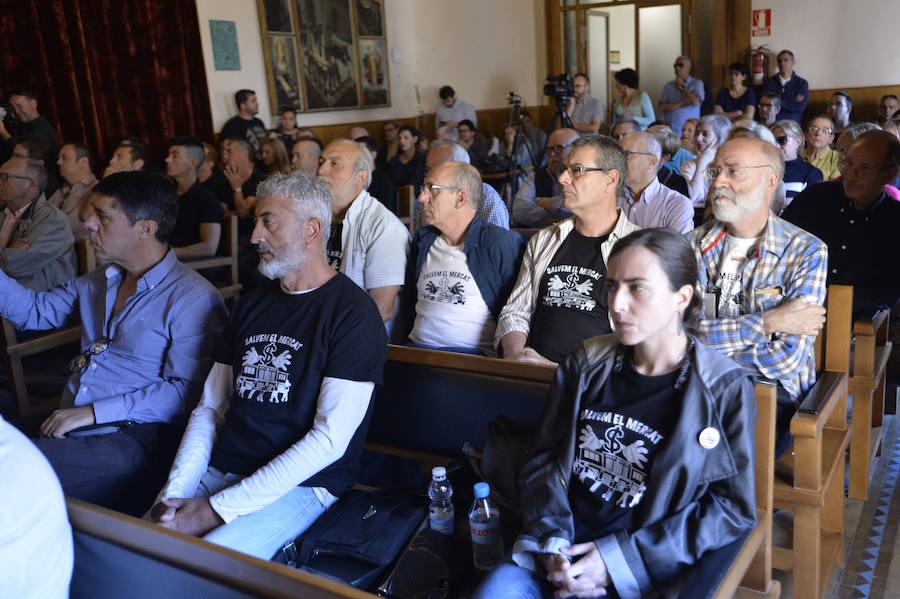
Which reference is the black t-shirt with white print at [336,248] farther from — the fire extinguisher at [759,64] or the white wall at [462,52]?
the fire extinguisher at [759,64]

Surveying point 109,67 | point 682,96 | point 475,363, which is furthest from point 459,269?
point 682,96

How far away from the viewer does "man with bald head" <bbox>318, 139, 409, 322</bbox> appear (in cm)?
288

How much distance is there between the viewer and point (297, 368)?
1.86 m

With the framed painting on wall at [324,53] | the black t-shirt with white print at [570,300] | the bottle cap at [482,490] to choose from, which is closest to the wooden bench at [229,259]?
the black t-shirt with white print at [570,300]

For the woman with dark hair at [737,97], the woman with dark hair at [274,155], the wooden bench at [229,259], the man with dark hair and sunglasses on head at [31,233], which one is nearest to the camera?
the man with dark hair and sunglasses on head at [31,233]

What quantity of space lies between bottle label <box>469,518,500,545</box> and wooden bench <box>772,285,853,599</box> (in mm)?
795

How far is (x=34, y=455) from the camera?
1.19m

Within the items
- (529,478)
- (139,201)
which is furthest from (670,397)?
(139,201)

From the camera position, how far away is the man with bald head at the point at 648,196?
11.1 feet

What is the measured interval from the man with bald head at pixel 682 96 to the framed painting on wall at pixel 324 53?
3.79m

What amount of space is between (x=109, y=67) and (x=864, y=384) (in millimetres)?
7740

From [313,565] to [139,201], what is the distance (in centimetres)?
122

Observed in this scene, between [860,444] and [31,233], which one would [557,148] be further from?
[31,233]

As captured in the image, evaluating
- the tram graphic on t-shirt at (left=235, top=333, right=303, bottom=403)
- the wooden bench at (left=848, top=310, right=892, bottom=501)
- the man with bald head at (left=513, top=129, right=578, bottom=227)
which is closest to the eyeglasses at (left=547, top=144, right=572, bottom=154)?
the man with bald head at (left=513, top=129, right=578, bottom=227)
